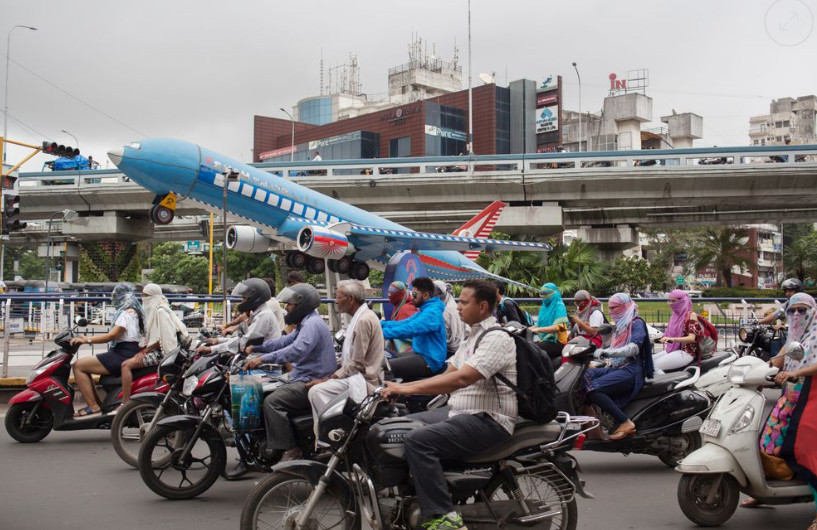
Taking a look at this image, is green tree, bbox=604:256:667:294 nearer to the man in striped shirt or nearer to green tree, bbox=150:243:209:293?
the man in striped shirt

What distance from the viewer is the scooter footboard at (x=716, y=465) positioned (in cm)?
555

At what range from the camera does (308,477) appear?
4.57 meters

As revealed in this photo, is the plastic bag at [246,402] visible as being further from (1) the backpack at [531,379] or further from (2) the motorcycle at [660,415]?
(2) the motorcycle at [660,415]

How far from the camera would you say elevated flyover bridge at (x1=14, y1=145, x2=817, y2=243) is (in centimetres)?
3366

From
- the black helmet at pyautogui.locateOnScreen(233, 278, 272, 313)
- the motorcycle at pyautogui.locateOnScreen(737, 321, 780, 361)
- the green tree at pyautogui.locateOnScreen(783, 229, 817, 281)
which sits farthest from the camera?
the green tree at pyautogui.locateOnScreen(783, 229, 817, 281)

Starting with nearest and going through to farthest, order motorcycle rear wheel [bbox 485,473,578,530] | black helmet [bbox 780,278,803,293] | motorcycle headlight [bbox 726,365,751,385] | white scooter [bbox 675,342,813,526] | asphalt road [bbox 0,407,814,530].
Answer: motorcycle rear wheel [bbox 485,473,578,530] < white scooter [bbox 675,342,813,526] < motorcycle headlight [bbox 726,365,751,385] < asphalt road [bbox 0,407,814,530] < black helmet [bbox 780,278,803,293]

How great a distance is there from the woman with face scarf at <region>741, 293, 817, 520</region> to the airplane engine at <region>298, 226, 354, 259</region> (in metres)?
15.1

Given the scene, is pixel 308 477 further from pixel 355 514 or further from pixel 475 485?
pixel 475 485

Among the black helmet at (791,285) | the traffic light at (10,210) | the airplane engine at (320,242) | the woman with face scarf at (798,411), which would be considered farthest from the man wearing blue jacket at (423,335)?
the traffic light at (10,210)

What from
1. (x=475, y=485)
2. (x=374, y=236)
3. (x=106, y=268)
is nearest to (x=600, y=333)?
(x=475, y=485)

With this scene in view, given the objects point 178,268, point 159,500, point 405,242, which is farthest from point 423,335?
point 178,268

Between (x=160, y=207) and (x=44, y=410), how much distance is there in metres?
12.2

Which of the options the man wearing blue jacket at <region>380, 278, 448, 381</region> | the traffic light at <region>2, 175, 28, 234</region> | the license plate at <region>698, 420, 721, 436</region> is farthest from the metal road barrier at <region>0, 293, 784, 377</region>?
the traffic light at <region>2, 175, 28, 234</region>

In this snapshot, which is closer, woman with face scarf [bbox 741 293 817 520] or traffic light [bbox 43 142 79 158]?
woman with face scarf [bbox 741 293 817 520]
